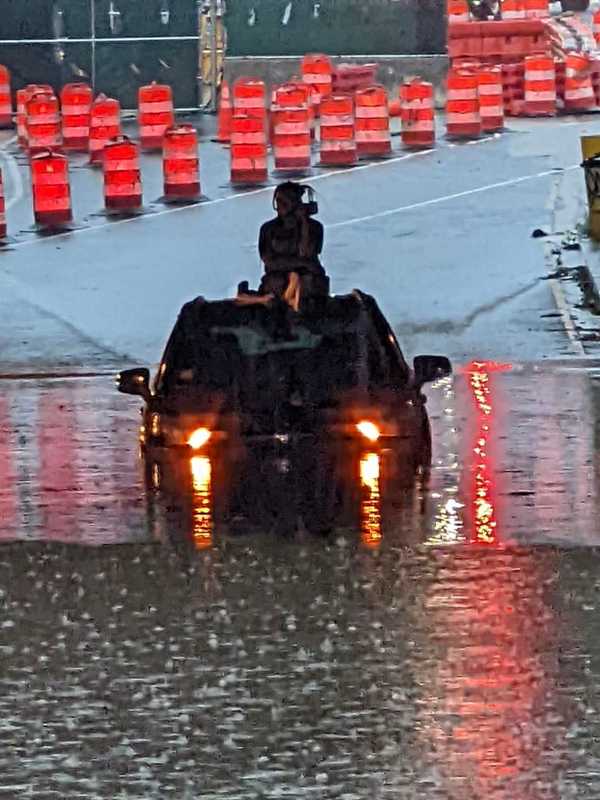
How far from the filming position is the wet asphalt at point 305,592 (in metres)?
7.73

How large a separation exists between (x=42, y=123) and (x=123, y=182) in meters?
4.96

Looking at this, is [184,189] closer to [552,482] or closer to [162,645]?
[552,482]

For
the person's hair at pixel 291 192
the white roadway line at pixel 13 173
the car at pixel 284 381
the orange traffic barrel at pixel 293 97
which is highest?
the person's hair at pixel 291 192

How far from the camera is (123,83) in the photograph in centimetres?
3681

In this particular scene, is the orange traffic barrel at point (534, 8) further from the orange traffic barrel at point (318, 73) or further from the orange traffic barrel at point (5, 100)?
the orange traffic barrel at point (5, 100)

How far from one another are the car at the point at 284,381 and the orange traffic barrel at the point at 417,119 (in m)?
16.9

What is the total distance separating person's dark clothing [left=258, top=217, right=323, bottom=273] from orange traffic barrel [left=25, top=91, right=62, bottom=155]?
17147 millimetres

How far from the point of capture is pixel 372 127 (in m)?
29.7

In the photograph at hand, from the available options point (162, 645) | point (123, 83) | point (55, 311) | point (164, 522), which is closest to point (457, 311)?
point (55, 311)

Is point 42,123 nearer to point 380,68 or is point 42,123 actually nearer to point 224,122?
point 224,122

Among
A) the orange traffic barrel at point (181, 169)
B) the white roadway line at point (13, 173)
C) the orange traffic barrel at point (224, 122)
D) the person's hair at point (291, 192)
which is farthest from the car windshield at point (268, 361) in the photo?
the orange traffic barrel at point (224, 122)

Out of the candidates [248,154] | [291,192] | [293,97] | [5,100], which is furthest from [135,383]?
[5,100]

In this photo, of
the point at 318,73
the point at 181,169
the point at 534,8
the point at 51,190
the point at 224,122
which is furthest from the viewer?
the point at 534,8

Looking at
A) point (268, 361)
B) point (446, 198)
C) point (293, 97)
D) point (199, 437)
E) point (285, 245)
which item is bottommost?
point (446, 198)
